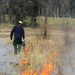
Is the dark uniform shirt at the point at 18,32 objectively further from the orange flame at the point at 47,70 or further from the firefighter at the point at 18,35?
the orange flame at the point at 47,70

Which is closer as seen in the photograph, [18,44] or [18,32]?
[18,32]

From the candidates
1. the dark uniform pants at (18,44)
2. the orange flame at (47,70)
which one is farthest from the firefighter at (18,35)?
the orange flame at (47,70)

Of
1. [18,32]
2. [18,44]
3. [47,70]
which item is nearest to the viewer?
[47,70]

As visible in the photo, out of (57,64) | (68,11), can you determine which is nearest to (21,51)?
(57,64)

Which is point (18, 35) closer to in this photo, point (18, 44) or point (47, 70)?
point (18, 44)

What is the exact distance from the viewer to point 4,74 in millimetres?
12000

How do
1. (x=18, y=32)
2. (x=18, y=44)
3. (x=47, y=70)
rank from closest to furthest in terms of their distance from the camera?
(x=47, y=70) < (x=18, y=32) < (x=18, y=44)

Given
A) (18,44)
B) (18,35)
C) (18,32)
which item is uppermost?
(18,32)

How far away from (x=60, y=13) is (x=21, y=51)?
57.5 meters

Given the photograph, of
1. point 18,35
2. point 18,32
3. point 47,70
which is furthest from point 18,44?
point 47,70

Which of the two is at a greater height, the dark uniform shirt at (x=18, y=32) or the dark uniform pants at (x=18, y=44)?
the dark uniform shirt at (x=18, y=32)

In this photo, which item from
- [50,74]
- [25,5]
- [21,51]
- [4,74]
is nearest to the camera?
[50,74]

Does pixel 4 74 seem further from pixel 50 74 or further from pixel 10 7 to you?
pixel 10 7

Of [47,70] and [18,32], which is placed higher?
[18,32]
